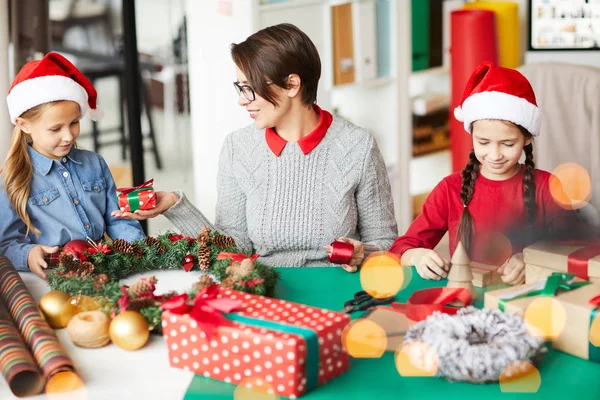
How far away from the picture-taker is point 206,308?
4.58 feet

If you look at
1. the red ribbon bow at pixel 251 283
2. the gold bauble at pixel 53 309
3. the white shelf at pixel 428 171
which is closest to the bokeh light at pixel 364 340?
the red ribbon bow at pixel 251 283

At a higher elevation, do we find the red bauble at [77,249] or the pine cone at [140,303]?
the red bauble at [77,249]

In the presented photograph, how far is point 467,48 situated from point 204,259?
2.68 m

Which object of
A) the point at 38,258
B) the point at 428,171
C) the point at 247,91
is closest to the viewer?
the point at 38,258

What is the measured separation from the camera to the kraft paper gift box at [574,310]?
1.41m

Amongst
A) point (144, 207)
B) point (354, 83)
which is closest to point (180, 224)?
point (144, 207)

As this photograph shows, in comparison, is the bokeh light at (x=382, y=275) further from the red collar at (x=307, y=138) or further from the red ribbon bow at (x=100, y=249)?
the red ribbon bow at (x=100, y=249)

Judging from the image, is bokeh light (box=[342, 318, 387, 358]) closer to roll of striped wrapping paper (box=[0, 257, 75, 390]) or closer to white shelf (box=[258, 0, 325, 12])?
roll of striped wrapping paper (box=[0, 257, 75, 390])

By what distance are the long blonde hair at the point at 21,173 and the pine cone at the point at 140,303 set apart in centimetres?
71

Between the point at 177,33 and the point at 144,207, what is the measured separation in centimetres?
242

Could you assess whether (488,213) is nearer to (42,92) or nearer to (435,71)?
(42,92)

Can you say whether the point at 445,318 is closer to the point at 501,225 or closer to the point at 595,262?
the point at 595,262

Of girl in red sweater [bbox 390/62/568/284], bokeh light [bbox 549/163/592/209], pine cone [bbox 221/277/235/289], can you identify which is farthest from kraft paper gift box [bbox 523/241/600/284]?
bokeh light [bbox 549/163/592/209]

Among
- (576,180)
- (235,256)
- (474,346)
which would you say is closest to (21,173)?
(235,256)
